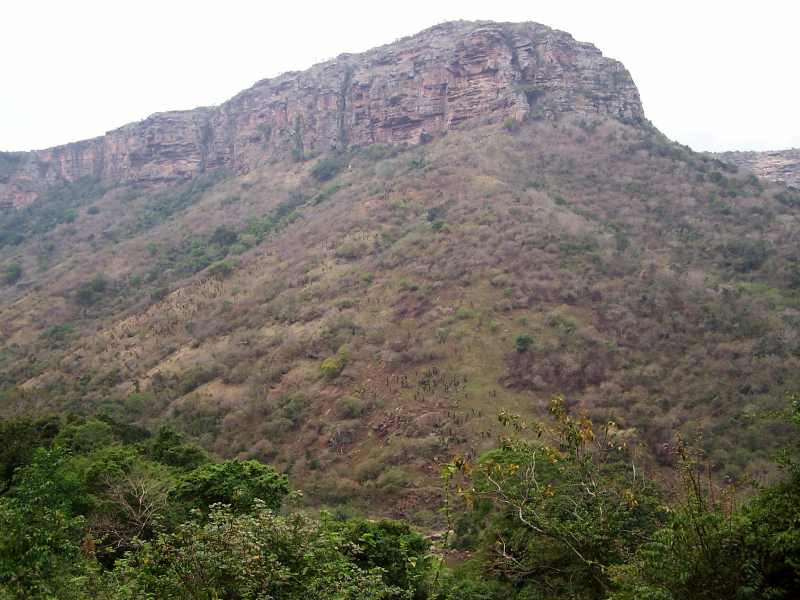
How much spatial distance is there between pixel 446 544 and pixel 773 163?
69.3m

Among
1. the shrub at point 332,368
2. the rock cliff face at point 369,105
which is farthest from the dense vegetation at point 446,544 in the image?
the rock cliff face at point 369,105

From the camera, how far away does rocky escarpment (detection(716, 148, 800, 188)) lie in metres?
57.2

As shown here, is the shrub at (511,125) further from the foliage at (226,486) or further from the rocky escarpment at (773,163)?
the foliage at (226,486)

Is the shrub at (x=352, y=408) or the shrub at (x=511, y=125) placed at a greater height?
the shrub at (x=511, y=125)

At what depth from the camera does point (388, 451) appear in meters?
21.6

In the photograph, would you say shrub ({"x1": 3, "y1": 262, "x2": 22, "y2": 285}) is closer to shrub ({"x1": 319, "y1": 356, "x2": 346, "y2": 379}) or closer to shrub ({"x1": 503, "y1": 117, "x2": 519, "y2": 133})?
shrub ({"x1": 319, "y1": 356, "x2": 346, "y2": 379})

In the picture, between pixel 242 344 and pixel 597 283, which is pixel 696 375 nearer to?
pixel 597 283

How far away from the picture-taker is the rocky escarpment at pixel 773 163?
57.2m

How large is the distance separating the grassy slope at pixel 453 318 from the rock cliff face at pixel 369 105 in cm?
665

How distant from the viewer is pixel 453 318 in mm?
28906

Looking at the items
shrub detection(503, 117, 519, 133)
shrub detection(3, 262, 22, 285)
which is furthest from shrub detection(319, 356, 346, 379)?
shrub detection(3, 262, 22, 285)

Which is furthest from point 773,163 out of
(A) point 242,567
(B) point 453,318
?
(A) point 242,567

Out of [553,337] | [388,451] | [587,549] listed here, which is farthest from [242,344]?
[587,549]

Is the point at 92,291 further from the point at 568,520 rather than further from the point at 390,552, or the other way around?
the point at 568,520
